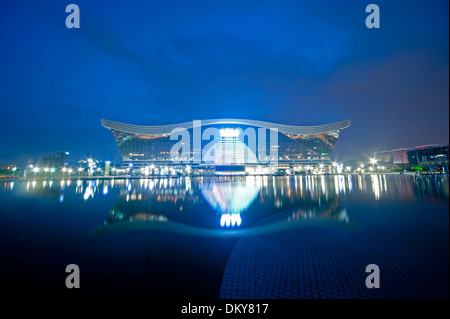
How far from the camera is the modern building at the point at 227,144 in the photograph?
78.1 m

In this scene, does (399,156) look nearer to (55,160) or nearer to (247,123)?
(247,123)

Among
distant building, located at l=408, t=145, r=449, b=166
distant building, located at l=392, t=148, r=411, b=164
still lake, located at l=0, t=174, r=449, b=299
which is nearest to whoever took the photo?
still lake, located at l=0, t=174, r=449, b=299

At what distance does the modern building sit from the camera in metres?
78.1

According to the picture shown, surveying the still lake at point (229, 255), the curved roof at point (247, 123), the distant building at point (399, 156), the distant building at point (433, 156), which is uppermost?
the curved roof at point (247, 123)

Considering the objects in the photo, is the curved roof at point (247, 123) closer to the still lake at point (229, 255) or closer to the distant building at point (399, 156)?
the distant building at point (399, 156)

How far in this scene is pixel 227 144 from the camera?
256 feet

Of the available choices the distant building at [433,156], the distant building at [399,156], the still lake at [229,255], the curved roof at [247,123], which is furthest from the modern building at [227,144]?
the still lake at [229,255]

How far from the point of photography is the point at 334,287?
300 cm

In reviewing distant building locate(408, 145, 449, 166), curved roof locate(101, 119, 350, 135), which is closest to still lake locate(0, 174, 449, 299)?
distant building locate(408, 145, 449, 166)

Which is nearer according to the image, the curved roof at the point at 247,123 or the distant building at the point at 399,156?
the curved roof at the point at 247,123

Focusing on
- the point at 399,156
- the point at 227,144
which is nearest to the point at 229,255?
the point at 227,144

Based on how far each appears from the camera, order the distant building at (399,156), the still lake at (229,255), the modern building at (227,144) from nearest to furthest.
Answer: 1. the still lake at (229,255)
2. the modern building at (227,144)
3. the distant building at (399,156)

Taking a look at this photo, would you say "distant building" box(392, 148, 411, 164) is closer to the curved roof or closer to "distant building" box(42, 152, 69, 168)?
the curved roof
